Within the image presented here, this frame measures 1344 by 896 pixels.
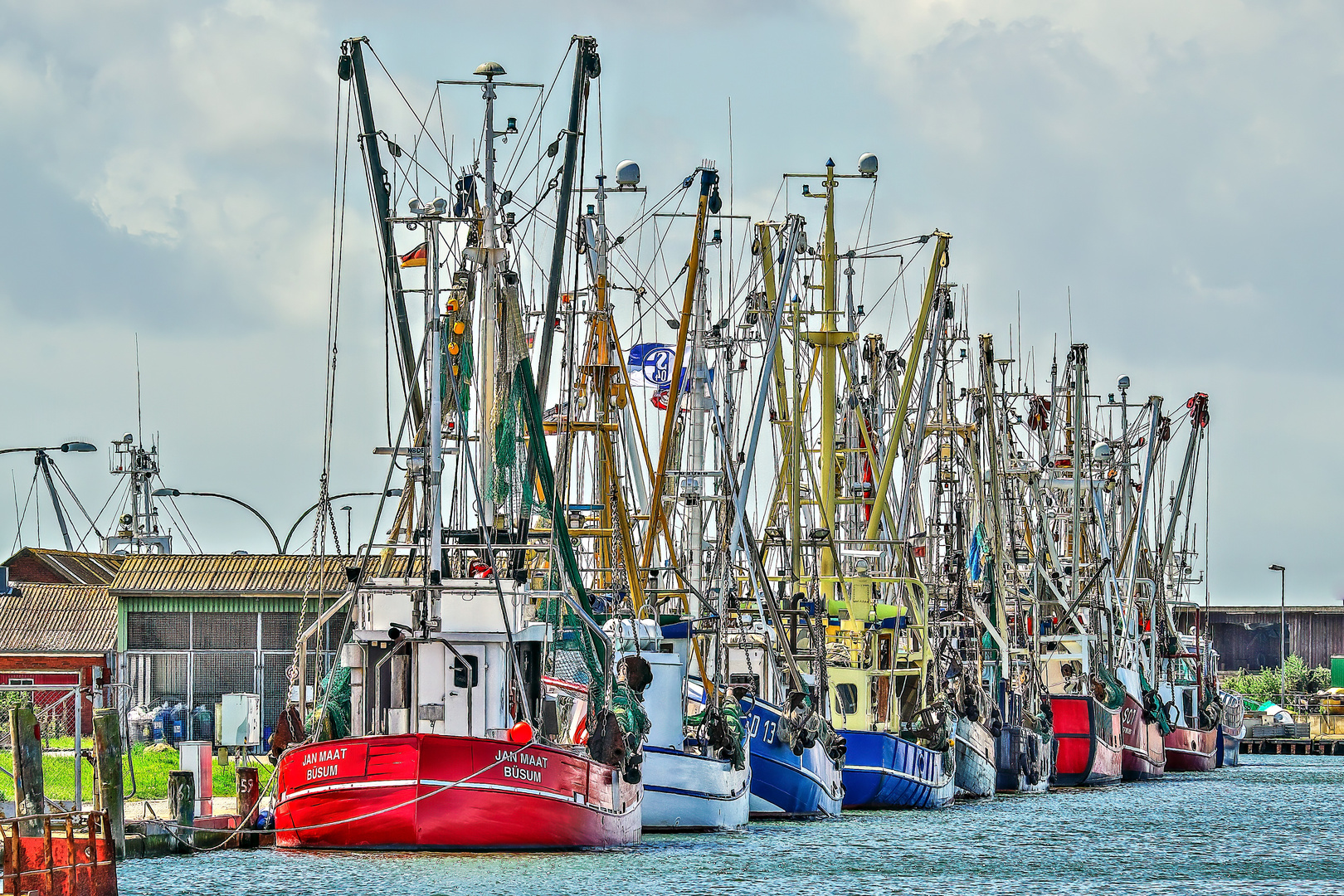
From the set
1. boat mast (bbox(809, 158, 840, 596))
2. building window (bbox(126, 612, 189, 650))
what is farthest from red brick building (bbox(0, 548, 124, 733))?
boat mast (bbox(809, 158, 840, 596))

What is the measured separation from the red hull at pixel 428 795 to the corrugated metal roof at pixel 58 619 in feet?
119

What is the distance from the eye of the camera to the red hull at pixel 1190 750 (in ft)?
221

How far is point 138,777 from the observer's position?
1631 inches

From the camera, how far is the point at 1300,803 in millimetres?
→ 51875

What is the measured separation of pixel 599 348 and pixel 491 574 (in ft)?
33.9

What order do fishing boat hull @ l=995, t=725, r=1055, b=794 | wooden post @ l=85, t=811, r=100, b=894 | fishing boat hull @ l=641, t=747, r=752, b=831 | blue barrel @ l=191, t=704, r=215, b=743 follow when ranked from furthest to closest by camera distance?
blue barrel @ l=191, t=704, r=215, b=743 < fishing boat hull @ l=995, t=725, r=1055, b=794 < fishing boat hull @ l=641, t=747, r=752, b=831 < wooden post @ l=85, t=811, r=100, b=894

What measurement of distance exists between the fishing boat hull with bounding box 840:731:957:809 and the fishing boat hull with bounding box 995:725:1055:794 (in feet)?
23.8

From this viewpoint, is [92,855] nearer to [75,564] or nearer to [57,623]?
[57,623]

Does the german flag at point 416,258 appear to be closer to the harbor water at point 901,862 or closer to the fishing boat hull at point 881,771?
the harbor water at point 901,862

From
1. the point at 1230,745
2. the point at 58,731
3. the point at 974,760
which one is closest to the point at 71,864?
the point at 974,760

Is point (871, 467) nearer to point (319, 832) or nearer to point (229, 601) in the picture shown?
point (229, 601)

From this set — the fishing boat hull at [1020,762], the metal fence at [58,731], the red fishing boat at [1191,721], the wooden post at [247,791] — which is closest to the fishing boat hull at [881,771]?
the fishing boat hull at [1020,762]

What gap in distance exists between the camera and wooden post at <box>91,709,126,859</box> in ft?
89.1

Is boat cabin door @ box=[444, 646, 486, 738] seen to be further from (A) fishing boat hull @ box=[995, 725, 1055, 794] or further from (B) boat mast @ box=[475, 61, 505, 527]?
(A) fishing boat hull @ box=[995, 725, 1055, 794]
